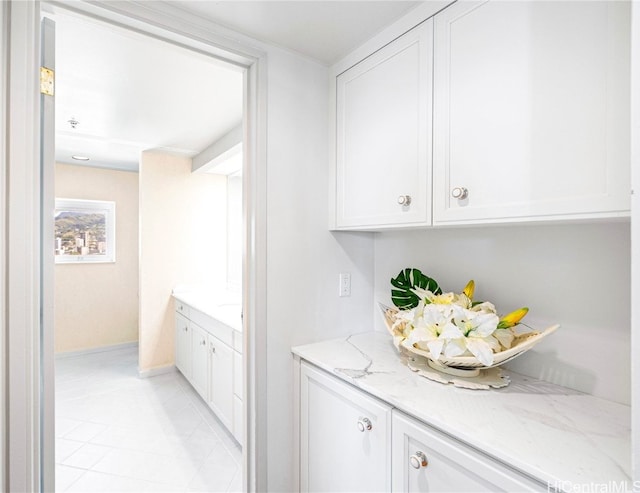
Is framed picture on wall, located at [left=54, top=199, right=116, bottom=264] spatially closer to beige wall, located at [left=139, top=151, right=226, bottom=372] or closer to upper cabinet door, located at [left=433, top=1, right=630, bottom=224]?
beige wall, located at [left=139, top=151, right=226, bottom=372]

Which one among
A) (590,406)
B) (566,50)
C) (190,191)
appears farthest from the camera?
(190,191)

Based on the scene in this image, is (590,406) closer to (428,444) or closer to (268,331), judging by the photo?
(428,444)

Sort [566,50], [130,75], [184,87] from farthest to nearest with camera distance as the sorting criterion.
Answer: [184,87], [130,75], [566,50]

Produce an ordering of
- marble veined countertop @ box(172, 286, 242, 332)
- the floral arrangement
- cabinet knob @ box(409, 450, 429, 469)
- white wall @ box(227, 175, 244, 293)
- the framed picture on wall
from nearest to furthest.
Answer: cabinet knob @ box(409, 450, 429, 469)
the floral arrangement
marble veined countertop @ box(172, 286, 242, 332)
white wall @ box(227, 175, 244, 293)
the framed picture on wall

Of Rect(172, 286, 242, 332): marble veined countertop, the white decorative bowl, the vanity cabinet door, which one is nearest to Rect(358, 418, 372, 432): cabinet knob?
the white decorative bowl

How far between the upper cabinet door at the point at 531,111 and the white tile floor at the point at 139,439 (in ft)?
6.72

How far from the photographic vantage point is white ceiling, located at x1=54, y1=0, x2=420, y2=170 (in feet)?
4.19

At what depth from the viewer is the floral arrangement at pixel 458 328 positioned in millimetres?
1060

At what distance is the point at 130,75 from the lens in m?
1.94

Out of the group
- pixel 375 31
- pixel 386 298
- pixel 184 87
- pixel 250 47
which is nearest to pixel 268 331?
pixel 386 298

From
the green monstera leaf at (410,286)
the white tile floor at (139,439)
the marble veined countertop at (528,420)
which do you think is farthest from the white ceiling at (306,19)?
the white tile floor at (139,439)

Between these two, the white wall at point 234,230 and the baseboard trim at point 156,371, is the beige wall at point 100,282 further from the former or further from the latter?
the white wall at point 234,230

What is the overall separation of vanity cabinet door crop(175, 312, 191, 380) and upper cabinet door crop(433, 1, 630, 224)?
2.75 m

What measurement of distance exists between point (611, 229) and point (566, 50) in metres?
0.54
